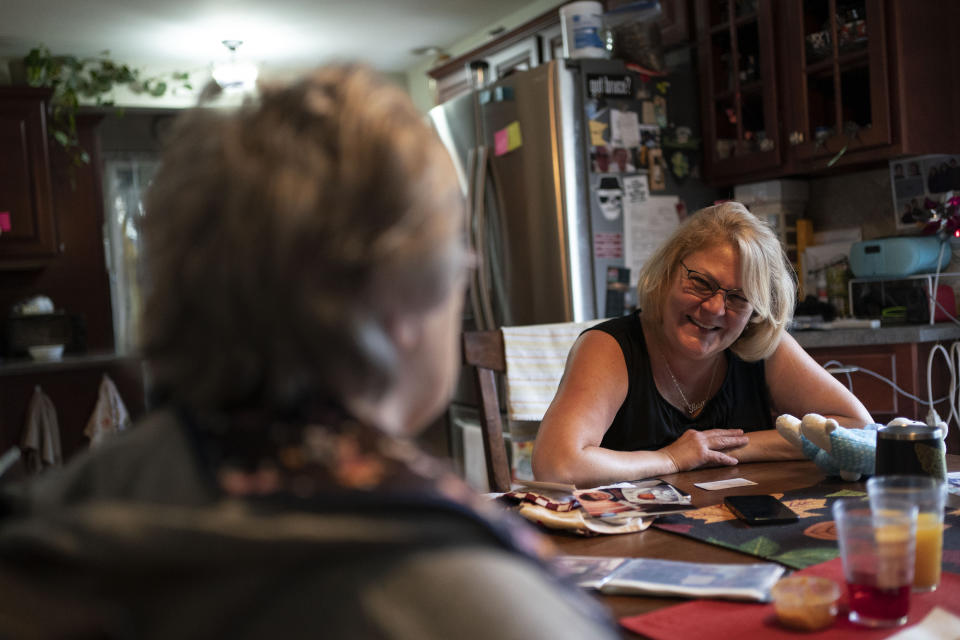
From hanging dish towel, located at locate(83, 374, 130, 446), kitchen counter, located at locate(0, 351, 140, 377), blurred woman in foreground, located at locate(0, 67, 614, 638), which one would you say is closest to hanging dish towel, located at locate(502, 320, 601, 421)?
blurred woman in foreground, located at locate(0, 67, 614, 638)

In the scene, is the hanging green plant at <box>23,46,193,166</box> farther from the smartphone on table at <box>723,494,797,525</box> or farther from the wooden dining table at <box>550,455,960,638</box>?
the smartphone on table at <box>723,494,797,525</box>

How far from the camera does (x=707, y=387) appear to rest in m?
1.91

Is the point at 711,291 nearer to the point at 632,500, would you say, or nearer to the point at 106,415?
the point at 632,500

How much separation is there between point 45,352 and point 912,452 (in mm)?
4640

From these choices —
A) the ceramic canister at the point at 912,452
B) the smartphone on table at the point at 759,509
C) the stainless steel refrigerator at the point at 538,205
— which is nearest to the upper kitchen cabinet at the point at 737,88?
the stainless steel refrigerator at the point at 538,205

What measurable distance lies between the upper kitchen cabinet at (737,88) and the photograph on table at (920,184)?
1.39 feet

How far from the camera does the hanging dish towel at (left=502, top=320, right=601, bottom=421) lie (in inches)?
80.6

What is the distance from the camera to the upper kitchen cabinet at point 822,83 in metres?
2.86

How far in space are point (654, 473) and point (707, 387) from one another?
41 centimetres

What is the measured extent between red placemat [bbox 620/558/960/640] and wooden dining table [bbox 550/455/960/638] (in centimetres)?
2

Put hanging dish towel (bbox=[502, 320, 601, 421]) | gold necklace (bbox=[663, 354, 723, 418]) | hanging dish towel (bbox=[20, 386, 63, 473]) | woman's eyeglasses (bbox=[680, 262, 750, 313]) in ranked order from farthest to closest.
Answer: hanging dish towel (bbox=[20, 386, 63, 473]), hanging dish towel (bbox=[502, 320, 601, 421]), gold necklace (bbox=[663, 354, 723, 418]), woman's eyeglasses (bbox=[680, 262, 750, 313])

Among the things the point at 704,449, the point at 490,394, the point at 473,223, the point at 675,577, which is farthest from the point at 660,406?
the point at 473,223

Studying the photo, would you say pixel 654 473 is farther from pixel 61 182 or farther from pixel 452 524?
pixel 61 182

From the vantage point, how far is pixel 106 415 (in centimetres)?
439
